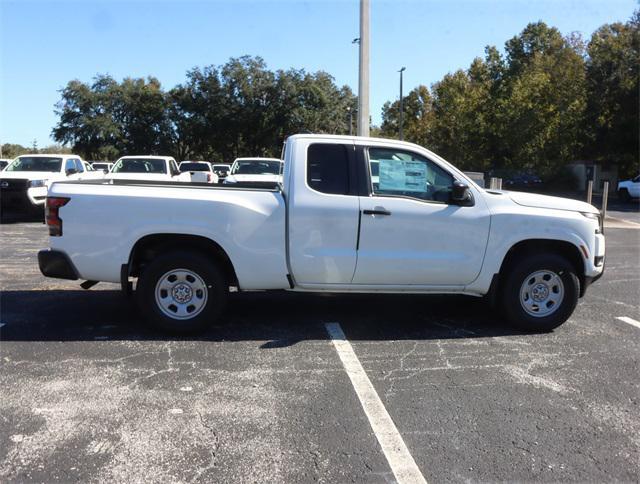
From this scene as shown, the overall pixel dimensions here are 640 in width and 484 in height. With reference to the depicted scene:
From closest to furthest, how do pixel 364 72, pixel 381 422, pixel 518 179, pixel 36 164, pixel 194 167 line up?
pixel 381 422, pixel 364 72, pixel 36 164, pixel 194 167, pixel 518 179

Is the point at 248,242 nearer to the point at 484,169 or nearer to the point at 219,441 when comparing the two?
the point at 219,441

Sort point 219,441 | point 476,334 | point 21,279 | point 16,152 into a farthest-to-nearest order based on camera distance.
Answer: point 16,152 < point 21,279 < point 476,334 < point 219,441

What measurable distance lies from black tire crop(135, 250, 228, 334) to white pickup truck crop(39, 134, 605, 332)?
0.01 meters

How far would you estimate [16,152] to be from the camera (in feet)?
221

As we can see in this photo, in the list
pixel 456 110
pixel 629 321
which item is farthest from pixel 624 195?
pixel 629 321

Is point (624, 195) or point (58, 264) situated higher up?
point (58, 264)

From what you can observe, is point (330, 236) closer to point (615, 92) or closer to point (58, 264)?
point (58, 264)

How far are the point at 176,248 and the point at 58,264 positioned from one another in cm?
110

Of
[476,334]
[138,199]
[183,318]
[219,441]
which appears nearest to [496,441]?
[219,441]

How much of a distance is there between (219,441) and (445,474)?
4.47ft

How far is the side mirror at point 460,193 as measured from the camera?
5.41 metres

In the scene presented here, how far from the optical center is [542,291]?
5738 millimetres

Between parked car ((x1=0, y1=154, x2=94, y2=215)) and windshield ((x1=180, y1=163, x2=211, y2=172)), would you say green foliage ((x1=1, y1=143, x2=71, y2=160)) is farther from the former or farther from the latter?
parked car ((x1=0, y1=154, x2=94, y2=215))

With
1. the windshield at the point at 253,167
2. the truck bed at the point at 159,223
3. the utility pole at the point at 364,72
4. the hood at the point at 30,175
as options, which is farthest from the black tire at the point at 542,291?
the hood at the point at 30,175
